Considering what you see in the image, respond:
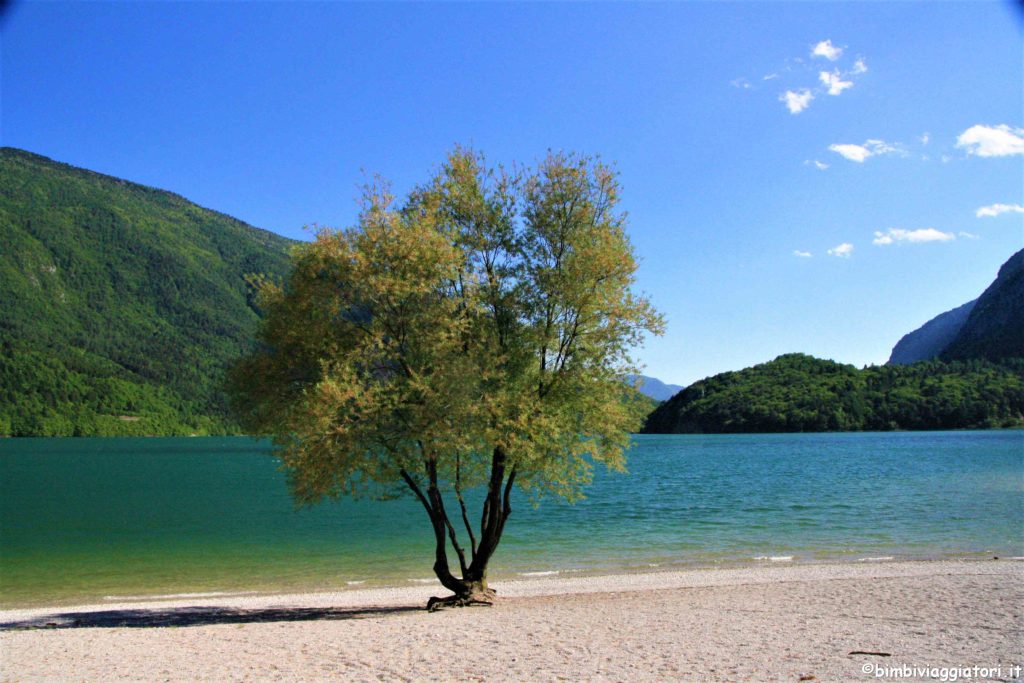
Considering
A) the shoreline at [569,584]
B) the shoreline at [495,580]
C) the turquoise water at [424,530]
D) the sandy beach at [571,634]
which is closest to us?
the sandy beach at [571,634]

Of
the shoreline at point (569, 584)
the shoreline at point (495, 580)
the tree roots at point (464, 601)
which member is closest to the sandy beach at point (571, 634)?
the shoreline at point (569, 584)

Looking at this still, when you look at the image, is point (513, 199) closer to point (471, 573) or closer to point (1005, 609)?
point (471, 573)

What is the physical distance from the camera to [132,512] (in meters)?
50.8

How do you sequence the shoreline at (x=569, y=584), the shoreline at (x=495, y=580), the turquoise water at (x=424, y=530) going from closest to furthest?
the shoreline at (x=569, y=584), the shoreline at (x=495, y=580), the turquoise water at (x=424, y=530)

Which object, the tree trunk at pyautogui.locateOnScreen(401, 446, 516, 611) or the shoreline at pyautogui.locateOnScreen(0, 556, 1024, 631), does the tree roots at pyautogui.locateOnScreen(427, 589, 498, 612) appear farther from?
the shoreline at pyautogui.locateOnScreen(0, 556, 1024, 631)

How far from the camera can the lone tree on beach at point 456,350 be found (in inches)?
685

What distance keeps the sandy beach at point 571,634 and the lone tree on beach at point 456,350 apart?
11.0ft

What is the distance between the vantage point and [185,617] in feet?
64.8

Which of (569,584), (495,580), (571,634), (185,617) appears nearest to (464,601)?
(569,584)

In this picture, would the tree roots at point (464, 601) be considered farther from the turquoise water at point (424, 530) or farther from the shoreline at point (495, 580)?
the turquoise water at point (424, 530)

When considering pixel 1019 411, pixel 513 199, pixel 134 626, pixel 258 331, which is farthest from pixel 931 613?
pixel 1019 411

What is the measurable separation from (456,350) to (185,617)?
10728mm

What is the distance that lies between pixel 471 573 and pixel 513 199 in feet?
35.7

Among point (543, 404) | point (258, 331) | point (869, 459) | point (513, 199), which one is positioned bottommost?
point (869, 459)
